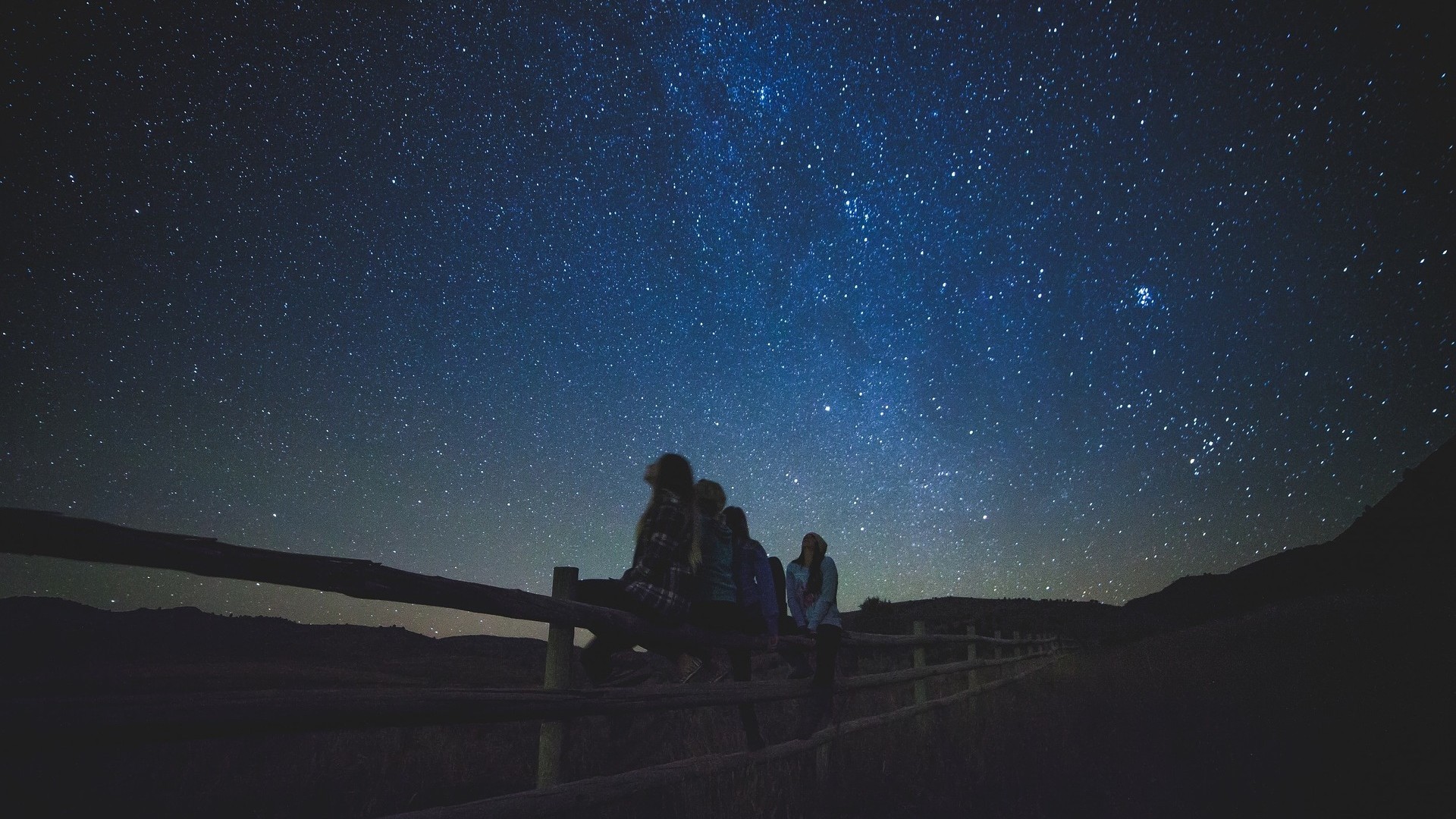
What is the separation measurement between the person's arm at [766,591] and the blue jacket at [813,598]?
56 centimetres

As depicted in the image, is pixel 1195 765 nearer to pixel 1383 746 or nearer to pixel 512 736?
pixel 1383 746

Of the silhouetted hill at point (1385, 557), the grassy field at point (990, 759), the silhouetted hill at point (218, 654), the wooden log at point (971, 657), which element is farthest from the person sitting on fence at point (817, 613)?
the silhouetted hill at point (1385, 557)

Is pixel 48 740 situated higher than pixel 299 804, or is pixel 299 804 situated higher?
pixel 48 740

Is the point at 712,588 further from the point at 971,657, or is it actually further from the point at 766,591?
the point at 971,657

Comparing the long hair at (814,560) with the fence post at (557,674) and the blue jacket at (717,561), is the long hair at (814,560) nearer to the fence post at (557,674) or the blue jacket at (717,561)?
the blue jacket at (717,561)

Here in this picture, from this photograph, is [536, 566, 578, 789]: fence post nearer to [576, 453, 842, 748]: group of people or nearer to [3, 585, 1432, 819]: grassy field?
[576, 453, 842, 748]: group of people

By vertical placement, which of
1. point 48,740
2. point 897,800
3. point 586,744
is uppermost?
point 48,740

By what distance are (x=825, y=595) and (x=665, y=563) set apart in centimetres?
193

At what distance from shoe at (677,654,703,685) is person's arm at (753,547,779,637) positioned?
2.04 feet

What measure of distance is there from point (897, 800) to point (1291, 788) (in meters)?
2.34

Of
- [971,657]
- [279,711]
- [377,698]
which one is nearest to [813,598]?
[377,698]

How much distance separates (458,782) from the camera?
6.37 m

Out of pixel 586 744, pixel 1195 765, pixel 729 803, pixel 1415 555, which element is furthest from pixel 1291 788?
pixel 1415 555

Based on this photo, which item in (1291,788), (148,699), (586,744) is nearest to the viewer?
(148,699)
